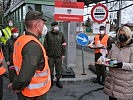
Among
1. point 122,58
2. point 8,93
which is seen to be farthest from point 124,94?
point 8,93

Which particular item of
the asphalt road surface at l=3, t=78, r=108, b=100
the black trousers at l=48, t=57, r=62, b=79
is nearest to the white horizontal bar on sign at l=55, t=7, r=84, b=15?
the black trousers at l=48, t=57, r=62, b=79

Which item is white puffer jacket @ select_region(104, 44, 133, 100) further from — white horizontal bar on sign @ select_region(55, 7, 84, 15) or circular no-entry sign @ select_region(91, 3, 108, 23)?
circular no-entry sign @ select_region(91, 3, 108, 23)

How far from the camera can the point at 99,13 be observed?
402 inches

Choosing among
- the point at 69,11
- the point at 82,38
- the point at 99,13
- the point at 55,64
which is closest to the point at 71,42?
the point at 82,38

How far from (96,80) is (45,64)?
607 cm

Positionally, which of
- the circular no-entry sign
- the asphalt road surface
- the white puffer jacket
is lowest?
the asphalt road surface

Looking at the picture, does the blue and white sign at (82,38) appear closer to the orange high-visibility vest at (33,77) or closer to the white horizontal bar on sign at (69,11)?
the white horizontal bar on sign at (69,11)

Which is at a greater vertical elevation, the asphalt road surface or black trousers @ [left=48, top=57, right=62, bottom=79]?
black trousers @ [left=48, top=57, right=62, bottom=79]

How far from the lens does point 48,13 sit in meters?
14.2

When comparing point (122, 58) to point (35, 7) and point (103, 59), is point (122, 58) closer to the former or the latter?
point (103, 59)

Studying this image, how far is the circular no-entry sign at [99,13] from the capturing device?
10.1 metres

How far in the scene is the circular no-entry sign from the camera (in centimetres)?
1012

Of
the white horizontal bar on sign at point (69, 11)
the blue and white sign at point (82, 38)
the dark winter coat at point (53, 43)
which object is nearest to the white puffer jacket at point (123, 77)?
the dark winter coat at point (53, 43)

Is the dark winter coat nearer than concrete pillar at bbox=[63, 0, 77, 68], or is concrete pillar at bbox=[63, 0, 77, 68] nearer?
the dark winter coat
